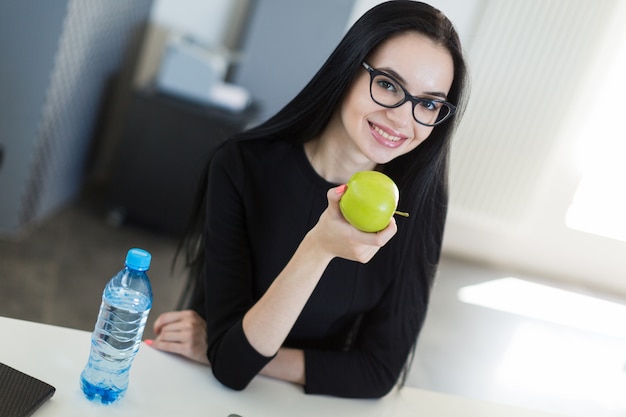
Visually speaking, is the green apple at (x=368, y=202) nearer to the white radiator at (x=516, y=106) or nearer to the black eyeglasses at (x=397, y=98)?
the black eyeglasses at (x=397, y=98)

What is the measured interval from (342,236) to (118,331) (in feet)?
1.10

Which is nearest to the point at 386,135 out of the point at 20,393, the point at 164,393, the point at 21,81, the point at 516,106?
the point at 164,393

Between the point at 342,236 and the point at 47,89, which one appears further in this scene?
the point at 47,89

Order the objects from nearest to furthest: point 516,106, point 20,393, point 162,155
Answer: point 20,393
point 162,155
point 516,106

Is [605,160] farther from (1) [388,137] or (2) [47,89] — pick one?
(1) [388,137]

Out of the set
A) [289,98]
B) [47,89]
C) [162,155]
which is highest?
[289,98]

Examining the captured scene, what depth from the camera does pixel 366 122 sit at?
→ 1.12m

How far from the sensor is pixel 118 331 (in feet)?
3.27

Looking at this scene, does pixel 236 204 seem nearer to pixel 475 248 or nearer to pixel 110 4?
pixel 110 4

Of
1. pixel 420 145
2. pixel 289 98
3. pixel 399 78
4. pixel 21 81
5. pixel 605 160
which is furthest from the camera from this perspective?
pixel 605 160

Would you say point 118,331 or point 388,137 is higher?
point 388,137

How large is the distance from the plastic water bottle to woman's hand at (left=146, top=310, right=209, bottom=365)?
101mm

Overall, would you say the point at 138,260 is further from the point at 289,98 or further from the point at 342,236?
the point at 289,98

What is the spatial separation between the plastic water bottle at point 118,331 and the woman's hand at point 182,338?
0.10 meters
